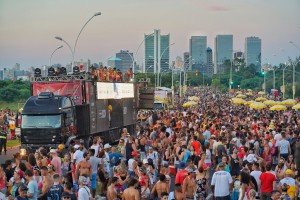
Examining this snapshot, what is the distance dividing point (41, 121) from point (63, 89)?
8.46 feet

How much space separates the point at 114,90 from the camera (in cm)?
3744

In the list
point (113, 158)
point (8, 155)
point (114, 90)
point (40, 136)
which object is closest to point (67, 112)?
point (40, 136)

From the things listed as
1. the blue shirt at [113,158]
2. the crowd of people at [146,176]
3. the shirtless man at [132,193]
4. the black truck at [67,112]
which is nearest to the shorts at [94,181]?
the crowd of people at [146,176]

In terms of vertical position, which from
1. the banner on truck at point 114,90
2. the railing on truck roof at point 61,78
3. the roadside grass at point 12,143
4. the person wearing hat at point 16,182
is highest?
the railing on truck roof at point 61,78

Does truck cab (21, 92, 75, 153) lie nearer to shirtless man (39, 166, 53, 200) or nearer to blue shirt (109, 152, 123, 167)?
blue shirt (109, 152, 123, 167)

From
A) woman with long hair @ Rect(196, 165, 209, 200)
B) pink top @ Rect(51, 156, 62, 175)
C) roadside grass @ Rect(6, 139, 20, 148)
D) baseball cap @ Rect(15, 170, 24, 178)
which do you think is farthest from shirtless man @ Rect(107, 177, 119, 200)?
roadside grass @ Rect(6, 139, 20, 148)

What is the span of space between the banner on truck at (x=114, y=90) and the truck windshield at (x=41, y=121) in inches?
213

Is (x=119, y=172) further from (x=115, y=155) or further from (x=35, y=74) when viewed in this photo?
(x=35, y=74)

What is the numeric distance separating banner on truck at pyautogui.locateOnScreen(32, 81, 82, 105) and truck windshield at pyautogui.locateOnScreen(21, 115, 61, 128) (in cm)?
231

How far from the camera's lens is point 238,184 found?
15.6m

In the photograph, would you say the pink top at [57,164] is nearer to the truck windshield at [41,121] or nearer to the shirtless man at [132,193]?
the shirtless man at [132,193]

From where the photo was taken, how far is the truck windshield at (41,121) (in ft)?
92.3

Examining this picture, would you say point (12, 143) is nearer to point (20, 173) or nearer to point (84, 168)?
point (84, 168)

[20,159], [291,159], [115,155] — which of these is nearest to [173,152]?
[115,155]
